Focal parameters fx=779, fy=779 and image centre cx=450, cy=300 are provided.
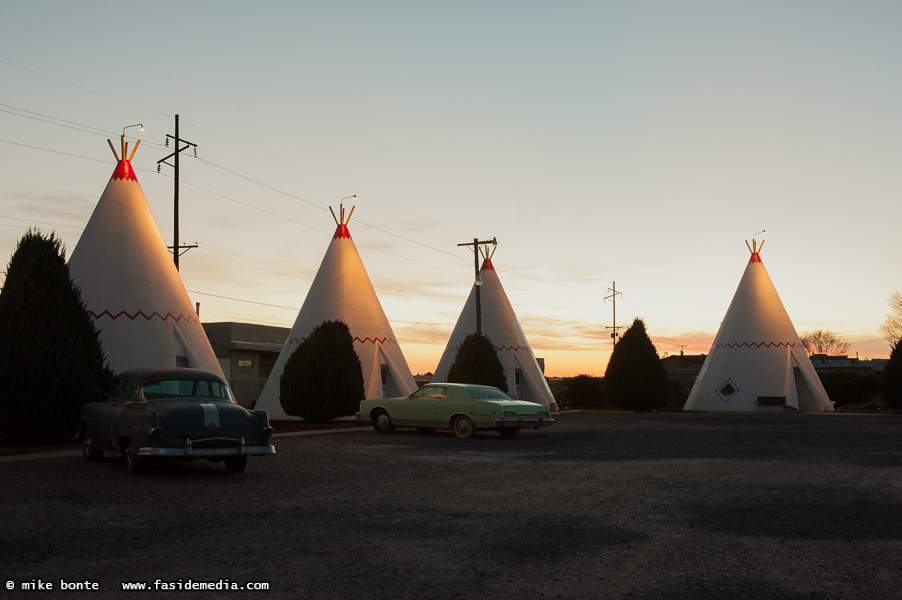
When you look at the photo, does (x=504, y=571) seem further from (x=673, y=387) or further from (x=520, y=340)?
(x=673, y=387)

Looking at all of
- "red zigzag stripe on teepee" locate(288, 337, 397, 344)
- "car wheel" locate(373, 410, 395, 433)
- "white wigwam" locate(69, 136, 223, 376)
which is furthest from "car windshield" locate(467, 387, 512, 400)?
"red zigzag stripe on teepee" locate(288, 337, 397, 344)

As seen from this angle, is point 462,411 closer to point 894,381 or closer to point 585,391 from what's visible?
point 894,381

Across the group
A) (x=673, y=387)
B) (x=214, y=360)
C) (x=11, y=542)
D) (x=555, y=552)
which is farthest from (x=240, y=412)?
(x=673, y=387)

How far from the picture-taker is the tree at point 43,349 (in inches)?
522

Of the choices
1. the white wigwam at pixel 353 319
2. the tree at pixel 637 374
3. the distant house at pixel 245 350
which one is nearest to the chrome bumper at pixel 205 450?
the white wigwam at pixel 353 319

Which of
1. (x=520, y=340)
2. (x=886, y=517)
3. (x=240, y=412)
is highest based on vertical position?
(x=520, y=340)

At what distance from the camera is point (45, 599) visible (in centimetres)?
420

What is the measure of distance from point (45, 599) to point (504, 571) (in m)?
2.61

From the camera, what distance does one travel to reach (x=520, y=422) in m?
16.3

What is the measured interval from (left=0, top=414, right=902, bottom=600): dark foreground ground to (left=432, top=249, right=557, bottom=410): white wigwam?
2136 centimetres

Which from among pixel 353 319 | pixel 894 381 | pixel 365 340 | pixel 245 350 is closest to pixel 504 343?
pixel 365 340

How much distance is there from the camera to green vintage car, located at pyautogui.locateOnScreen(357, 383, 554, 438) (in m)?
16.3

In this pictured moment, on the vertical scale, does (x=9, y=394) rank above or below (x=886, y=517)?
above

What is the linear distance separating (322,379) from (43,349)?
8.88 metres
